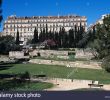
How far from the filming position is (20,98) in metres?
20.7

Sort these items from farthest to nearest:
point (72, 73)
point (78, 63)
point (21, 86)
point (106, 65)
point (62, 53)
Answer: point (62, 53), point (78, 63), point (106, 65), point (72, 73), point (21, 86)

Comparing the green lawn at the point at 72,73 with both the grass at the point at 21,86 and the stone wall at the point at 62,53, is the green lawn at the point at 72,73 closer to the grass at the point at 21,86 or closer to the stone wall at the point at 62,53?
the grass at the point at 21,86

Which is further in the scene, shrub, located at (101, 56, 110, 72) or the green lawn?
shrub, located at (101, 56, 110, 72)

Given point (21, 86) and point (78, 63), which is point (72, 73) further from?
point (21, 86)

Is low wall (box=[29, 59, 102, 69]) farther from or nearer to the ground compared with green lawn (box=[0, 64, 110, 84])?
farther from the ground

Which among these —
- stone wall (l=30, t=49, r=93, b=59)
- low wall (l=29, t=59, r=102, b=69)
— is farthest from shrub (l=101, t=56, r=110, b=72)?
stone wall (l=30, t=49, r=93, b=59)

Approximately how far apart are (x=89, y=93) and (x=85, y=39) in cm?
10371

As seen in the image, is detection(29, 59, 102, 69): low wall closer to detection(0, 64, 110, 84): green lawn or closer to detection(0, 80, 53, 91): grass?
detection(0, 64, 110, 84): green lawn

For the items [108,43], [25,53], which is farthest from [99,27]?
[25,53]

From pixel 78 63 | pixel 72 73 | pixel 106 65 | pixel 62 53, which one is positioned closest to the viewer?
pixel 72 73

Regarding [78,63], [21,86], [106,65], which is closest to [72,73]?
[106,65]

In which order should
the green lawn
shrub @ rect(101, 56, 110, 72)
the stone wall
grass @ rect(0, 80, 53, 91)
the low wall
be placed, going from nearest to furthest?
grass @ rect(0, 80, 53, 91) < the green lawn < shrub @ rect(101, 56, 110, 72) < the low wall < the stone wall

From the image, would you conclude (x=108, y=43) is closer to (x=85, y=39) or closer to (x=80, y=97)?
(x=85, y=39)

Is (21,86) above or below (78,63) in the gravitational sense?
below
